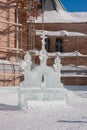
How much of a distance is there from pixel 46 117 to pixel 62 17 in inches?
831

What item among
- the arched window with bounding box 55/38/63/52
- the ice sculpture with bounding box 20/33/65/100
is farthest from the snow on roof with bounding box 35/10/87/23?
the ice sculpture with bounding box 20/33/65/100

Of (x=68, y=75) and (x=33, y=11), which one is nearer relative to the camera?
(x=33, y=11)

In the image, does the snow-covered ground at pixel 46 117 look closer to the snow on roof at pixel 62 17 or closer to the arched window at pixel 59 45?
the arched window at pixel 59 45

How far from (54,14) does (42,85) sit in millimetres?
19223

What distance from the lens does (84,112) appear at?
35.7 feet

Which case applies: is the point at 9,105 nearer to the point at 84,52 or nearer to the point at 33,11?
the point at 33,11

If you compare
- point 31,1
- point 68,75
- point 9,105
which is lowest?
point 68,75

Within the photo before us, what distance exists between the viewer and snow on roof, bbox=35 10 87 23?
29.2 metres

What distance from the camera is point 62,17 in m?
30.2

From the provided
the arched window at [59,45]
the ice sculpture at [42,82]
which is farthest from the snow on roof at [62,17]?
the ice sculpture at [42,82]

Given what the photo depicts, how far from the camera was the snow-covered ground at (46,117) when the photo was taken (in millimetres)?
8383

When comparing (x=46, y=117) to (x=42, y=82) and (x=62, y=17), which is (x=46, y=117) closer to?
(x=42, y=82)

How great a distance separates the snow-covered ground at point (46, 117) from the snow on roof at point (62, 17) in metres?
→ 16.8

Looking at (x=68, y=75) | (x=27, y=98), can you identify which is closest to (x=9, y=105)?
(x=27, y=98)
